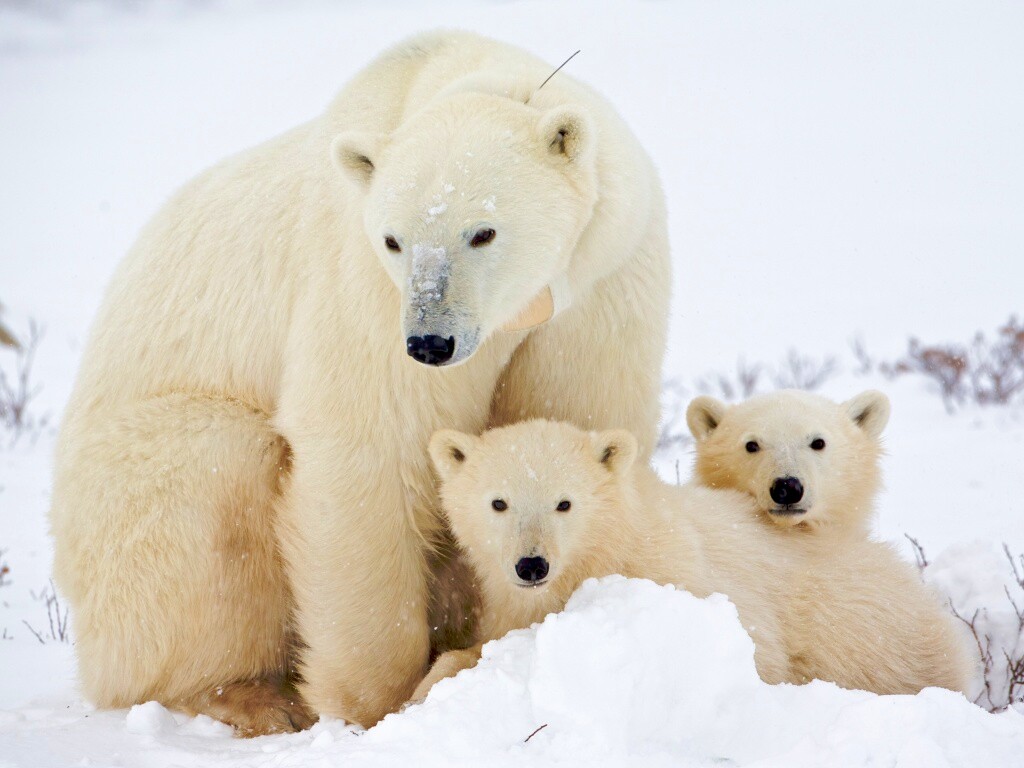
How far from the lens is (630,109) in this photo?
3066cm

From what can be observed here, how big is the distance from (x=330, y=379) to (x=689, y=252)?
21.6 metres

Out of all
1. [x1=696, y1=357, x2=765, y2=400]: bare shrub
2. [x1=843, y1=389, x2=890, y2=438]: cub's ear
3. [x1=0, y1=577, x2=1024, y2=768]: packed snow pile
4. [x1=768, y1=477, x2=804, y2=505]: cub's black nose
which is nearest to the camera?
[x1=0, y1=577, x2=1024, y2=768]: packed snow pile

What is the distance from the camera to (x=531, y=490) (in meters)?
3.23

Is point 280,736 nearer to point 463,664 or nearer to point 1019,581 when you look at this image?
point 463,664

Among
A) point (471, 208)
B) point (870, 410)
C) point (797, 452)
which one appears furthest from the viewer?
point (870, 410)

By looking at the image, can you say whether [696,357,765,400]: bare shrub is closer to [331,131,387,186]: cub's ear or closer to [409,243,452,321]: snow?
[331,131,387,186]: cub's ear

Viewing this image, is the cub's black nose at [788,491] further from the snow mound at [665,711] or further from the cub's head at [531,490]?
the snow mound at [665,711]

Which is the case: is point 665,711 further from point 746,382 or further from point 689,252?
point 689,252

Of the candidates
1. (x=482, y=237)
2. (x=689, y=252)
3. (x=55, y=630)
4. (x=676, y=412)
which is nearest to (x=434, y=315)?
(x=482, y=237)

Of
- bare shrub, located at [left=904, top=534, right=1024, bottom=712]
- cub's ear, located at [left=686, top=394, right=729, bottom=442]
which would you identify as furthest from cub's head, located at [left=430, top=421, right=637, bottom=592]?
bare shrub, located at [left=904, top=534, right=1024, bottom=712]

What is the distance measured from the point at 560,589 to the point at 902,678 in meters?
1.29

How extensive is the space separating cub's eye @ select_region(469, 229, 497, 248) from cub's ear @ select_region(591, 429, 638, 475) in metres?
0.79

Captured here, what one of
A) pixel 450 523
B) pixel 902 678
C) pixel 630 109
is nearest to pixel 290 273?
pixel 450 523

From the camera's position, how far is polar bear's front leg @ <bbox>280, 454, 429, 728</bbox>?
3.50m
